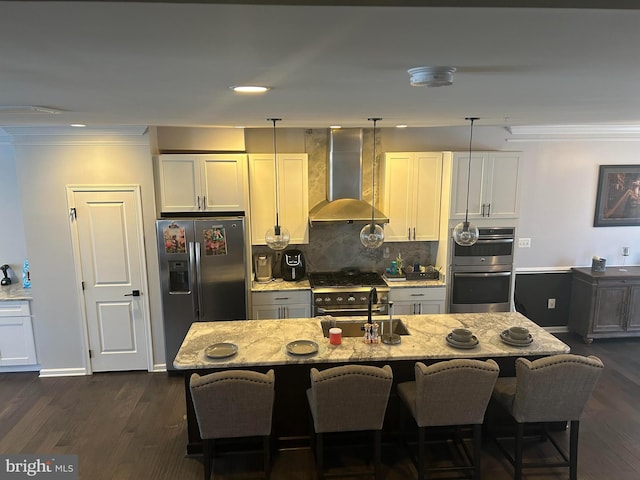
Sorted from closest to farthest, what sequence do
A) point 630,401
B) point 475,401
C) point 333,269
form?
point 475,401
point 630,401
point 333,269

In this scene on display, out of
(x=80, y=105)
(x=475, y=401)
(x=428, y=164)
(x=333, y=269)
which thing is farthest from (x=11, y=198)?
(x=475, y=401)

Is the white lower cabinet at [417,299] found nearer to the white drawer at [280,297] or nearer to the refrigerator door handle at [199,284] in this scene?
the white drawer at [280,297]

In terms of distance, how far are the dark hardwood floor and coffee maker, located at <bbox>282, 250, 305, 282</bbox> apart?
1708 mm

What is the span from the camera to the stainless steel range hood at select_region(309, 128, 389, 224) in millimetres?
5008

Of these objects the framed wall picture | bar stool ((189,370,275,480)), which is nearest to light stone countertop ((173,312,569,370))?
bar stool ((189,370,275,480))

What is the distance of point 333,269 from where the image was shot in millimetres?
5625

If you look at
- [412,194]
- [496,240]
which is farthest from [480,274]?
[412,194]

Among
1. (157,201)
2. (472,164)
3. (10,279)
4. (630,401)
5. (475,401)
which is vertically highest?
(472,164)

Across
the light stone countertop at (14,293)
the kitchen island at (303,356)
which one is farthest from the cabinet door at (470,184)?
the light stone countertop at (14,293)

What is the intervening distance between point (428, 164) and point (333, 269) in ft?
5.78

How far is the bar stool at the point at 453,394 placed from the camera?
2.90 metres

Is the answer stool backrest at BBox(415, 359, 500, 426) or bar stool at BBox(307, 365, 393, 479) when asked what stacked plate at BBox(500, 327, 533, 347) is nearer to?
stool backrest at BBox(415, 359, 500, 426)

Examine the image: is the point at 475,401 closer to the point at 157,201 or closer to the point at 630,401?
the point at 630,401

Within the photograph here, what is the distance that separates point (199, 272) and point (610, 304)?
5.06 metres
